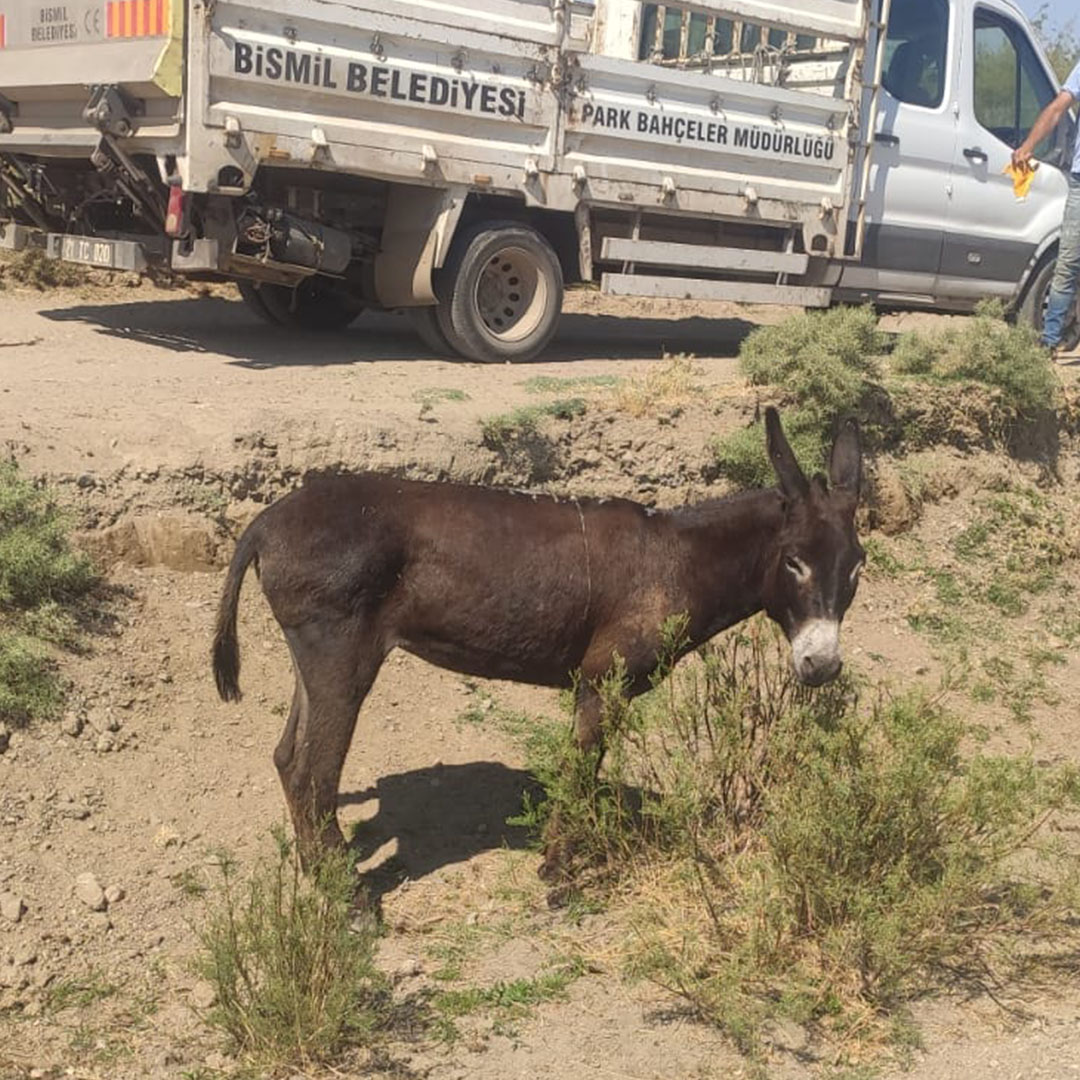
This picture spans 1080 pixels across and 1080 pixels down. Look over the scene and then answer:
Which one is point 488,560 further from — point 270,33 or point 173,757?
point 270,33

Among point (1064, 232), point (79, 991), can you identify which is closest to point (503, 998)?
point (79, 991)

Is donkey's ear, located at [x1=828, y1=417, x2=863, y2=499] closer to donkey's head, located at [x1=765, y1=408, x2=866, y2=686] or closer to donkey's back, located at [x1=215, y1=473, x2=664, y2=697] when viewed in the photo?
donkey's head, located at [x1=765, y1=408, x2=866, y2=686]

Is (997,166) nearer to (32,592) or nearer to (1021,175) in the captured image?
(1021,175)

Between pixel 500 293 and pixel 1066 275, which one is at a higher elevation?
pixel 1066 275

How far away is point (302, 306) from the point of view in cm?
1087

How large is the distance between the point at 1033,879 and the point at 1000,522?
14.0 feet

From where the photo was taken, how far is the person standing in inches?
411

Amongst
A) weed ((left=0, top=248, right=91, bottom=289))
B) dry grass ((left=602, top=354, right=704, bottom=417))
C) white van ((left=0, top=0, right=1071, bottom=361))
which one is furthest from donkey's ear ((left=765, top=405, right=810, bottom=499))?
weed ((left=0, top=248, right=91, bottom=289))

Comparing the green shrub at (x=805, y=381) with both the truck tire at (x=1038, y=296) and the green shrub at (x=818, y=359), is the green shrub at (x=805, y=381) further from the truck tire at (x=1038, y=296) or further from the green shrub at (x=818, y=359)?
the truck tire at (x=1038, y=296)

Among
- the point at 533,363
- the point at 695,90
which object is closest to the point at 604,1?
the point at 695,90

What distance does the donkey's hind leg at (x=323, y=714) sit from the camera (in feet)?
16.6

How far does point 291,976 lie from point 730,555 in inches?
86.1

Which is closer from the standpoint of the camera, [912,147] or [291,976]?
[291,976]

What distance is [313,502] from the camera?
5.09 meters
